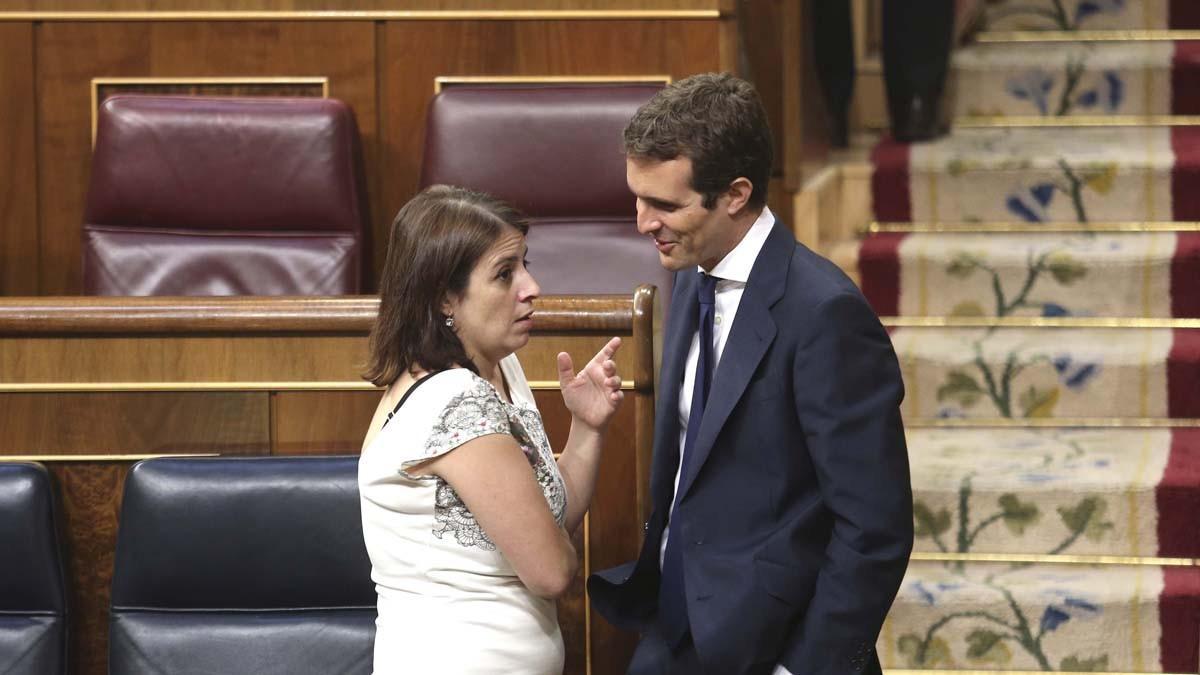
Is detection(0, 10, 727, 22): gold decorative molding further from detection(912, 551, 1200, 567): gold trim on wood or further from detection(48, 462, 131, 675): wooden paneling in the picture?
detection(48, 462, 131, 675): wooden paneling

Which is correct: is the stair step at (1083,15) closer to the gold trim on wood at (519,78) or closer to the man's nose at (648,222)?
the gold trim on wood at (519,78)

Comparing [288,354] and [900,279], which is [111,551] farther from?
[900,279]

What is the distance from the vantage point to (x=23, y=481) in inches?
64.5

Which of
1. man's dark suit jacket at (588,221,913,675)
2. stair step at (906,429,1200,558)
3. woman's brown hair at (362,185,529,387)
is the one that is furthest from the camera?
stair step at (906,429,1200,558)

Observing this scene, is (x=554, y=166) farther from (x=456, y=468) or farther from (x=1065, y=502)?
(x=456, y=468)

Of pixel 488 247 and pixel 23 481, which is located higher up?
pixel 488 247

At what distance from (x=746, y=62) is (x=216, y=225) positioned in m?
0.93

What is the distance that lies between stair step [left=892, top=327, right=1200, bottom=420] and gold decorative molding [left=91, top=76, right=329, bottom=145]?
3.50 feet

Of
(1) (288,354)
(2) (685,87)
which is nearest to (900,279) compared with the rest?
(1) (288,354)

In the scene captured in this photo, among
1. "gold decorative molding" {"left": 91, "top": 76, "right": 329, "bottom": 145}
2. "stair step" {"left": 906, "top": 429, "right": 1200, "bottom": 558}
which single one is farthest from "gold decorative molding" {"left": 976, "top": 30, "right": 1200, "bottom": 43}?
"gold decorative molding" {"left": 91, "top": 76, "right": 329, "bottom": 145}

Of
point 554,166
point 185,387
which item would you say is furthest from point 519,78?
point 185,387

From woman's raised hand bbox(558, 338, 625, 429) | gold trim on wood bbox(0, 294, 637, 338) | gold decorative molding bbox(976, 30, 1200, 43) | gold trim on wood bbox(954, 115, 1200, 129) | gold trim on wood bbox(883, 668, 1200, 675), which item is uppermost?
gold decorative molding bbox(976, 30, 1200, 43)

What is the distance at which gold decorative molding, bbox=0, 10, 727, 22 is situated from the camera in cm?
257

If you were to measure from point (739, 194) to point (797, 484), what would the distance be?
242 mm
